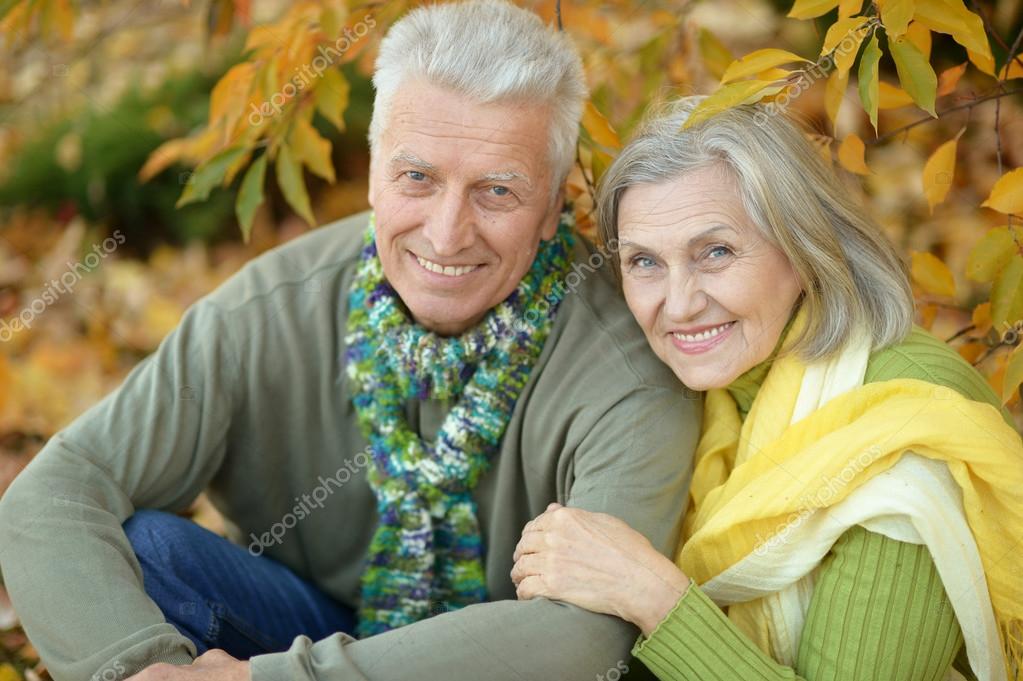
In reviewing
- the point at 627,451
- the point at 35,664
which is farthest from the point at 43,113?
the point at 627,451

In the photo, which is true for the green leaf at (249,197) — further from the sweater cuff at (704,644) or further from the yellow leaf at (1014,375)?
the yellow leaf at (1014,375)

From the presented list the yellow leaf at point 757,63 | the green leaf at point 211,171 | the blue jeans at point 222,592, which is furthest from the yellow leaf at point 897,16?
the blue jeans at point 222,592

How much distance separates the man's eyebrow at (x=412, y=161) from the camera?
2.13m

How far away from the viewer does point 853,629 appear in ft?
6.24

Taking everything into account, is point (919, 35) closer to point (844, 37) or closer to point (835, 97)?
point (835, 97)

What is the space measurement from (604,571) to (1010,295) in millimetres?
876

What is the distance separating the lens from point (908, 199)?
4.74 metres

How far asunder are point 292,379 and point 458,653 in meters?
0.77

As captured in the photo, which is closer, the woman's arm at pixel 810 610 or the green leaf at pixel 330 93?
the woman's arm at pixel 810 610

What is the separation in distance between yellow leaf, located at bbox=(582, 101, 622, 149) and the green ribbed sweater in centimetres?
76

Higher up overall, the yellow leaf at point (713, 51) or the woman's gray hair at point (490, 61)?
the woman's gray hair at point (490, 61)
